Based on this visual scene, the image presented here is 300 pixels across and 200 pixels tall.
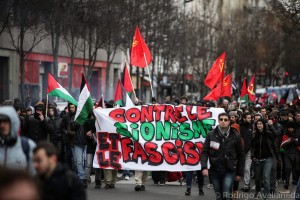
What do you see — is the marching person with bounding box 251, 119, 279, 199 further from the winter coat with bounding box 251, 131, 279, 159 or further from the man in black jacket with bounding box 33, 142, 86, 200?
the man in black jacket with bounding box 33, 142, 86, 200

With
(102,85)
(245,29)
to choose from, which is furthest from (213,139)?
(245,29)

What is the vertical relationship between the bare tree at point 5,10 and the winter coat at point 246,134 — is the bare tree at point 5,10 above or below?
above

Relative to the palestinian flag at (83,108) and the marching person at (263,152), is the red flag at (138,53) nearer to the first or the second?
the palestinian flag at (83,108)

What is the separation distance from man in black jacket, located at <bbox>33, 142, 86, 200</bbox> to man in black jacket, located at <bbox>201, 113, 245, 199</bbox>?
4.70m

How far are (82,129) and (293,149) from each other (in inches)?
166

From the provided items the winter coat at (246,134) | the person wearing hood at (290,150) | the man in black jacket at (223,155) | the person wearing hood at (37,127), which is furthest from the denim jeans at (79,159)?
the man in black jacket at (223,155)

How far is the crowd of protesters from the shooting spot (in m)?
5.46

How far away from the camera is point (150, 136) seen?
559 inches

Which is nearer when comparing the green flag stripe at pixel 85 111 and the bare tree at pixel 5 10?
the green flag stripe at pixel 85 111

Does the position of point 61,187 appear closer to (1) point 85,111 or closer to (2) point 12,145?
(2) point 12,145

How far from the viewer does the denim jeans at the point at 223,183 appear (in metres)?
9.93

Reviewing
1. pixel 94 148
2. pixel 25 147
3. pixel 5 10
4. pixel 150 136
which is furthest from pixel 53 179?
pixel 5 10

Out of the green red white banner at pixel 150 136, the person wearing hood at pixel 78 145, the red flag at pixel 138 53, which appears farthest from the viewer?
the red flag at pixel 138 53

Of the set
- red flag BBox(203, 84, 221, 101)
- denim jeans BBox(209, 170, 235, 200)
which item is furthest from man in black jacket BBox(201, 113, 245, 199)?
red flag BBox(203, 84, 221, 101)
